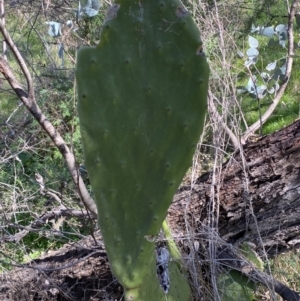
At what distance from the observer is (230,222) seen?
78.7 inches

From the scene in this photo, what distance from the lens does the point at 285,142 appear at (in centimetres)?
180

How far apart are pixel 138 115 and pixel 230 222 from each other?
3.06 feet

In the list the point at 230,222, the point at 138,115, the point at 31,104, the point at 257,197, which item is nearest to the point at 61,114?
the point at 31,104

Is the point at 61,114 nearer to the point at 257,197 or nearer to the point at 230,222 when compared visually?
the point at 230,222

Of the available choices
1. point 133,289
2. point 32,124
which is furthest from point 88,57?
point 32,124

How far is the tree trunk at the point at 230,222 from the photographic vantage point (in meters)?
1.84

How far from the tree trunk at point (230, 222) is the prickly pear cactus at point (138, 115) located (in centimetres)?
67

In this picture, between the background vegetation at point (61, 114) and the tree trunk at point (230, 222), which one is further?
the background vegetation at point (61, 114)

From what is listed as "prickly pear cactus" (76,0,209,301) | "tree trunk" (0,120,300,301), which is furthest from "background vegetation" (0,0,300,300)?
"prickly pear cactus" (76,0,209,301)

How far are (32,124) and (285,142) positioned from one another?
1.89 meters

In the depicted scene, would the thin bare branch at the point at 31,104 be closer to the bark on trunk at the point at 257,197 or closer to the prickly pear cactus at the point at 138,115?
the bark on trunk at the point at 257,197

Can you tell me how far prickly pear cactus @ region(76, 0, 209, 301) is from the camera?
46.1 inches

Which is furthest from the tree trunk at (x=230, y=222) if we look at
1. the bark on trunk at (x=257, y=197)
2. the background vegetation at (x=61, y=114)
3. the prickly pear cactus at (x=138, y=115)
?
the prickly pear cactus at (x=138, y=115)

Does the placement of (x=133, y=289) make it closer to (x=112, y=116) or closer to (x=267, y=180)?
(x=112, y=116)
